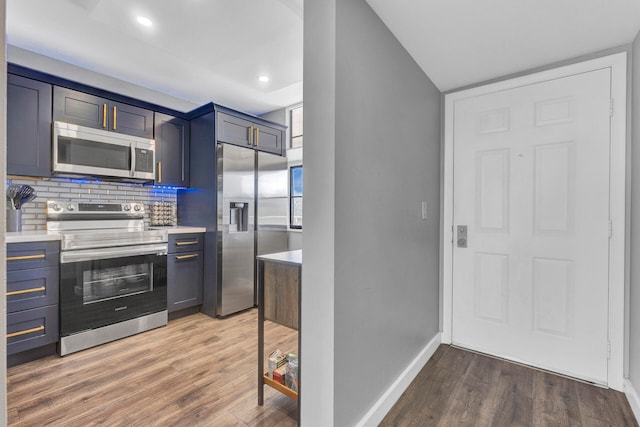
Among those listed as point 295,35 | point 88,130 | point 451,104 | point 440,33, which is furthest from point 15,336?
point 451,104

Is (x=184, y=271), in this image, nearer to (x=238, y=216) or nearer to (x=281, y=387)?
(x=238, y=216)

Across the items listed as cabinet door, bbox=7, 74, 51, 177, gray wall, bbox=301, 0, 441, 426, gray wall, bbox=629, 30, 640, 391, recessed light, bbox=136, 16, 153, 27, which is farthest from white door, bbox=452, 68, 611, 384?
cabinet door, bbox=7, 74, 51, 177

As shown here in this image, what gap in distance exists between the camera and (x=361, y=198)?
1.51 meters

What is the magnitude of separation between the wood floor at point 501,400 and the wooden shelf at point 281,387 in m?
0.51

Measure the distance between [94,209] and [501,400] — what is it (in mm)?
3740

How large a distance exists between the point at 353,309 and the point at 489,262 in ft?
4.87

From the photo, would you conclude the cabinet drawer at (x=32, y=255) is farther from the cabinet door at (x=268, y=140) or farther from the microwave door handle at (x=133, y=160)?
the cabinet door at (x=268, y=140)

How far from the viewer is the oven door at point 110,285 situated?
7.97 ft

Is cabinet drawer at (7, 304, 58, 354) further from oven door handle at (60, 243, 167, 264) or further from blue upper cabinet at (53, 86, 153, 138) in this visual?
blue upper cabinet at (53, 86, 153, 138)

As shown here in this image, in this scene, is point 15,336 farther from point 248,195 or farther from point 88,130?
point 248,195

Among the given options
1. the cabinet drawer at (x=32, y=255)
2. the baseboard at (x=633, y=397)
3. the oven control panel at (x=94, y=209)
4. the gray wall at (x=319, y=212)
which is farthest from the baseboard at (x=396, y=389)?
the oven control panel at (x=94, y=209)

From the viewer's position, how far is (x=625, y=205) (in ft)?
6.16

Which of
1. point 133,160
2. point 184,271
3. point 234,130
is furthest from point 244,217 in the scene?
point 133,160

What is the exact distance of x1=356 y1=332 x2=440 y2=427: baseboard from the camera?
1.58 metres
